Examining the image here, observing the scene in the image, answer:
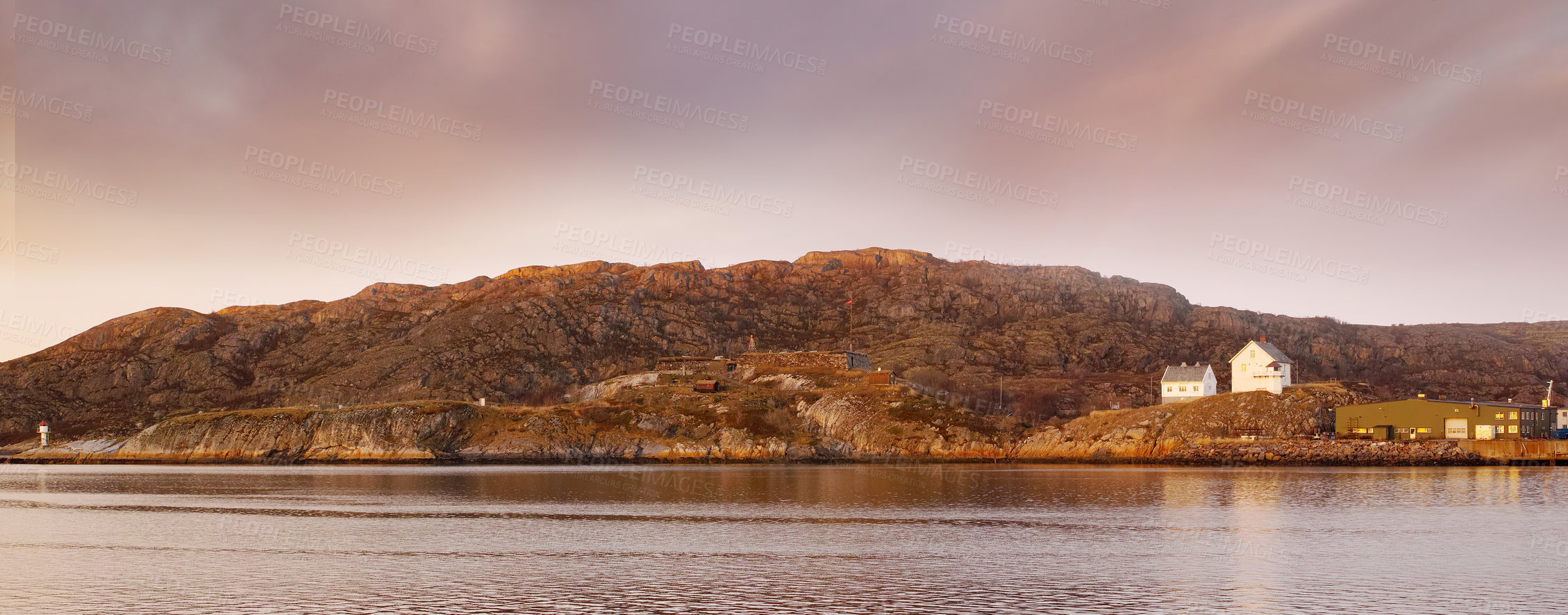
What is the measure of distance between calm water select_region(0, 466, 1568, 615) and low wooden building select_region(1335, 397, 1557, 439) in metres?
36.2

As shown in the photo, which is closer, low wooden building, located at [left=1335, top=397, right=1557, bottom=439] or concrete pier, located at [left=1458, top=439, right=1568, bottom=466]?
concrete pier, located at [left=1458, top=439, right=1568, bottom=466]

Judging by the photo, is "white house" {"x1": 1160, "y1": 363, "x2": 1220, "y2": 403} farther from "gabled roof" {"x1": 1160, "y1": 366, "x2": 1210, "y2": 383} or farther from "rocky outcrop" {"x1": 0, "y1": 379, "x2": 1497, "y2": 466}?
"rocky outcrop" {"x1": 0, "y1": 379, "x2": 1497, "y2": 466}

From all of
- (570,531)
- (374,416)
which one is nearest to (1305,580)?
(570,531)

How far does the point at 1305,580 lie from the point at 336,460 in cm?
15429

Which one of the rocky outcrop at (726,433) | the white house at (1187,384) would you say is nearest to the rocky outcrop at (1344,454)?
the rocky outcrop at (726,433)

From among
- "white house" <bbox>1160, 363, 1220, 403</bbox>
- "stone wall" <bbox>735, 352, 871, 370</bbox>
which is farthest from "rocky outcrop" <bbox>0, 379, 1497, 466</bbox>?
"stone wall" <bbox>735, 352, 871, 370</bbox>

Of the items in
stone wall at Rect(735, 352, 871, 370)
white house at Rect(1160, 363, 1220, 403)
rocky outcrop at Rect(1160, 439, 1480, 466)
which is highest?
stone wall at Rect(735, 352, 871, 370)

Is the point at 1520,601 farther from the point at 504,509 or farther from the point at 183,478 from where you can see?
the point at 183,478

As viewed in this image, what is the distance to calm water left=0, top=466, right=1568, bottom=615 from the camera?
34125 millimetres

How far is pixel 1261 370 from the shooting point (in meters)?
141

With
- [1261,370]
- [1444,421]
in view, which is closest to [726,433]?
[1261,370]

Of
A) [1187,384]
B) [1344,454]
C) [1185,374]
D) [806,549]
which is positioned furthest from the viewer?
[1185,374]

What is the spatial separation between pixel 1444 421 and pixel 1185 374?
32.5m

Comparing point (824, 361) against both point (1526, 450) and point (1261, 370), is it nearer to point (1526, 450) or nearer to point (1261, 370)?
point (1261, 370)
